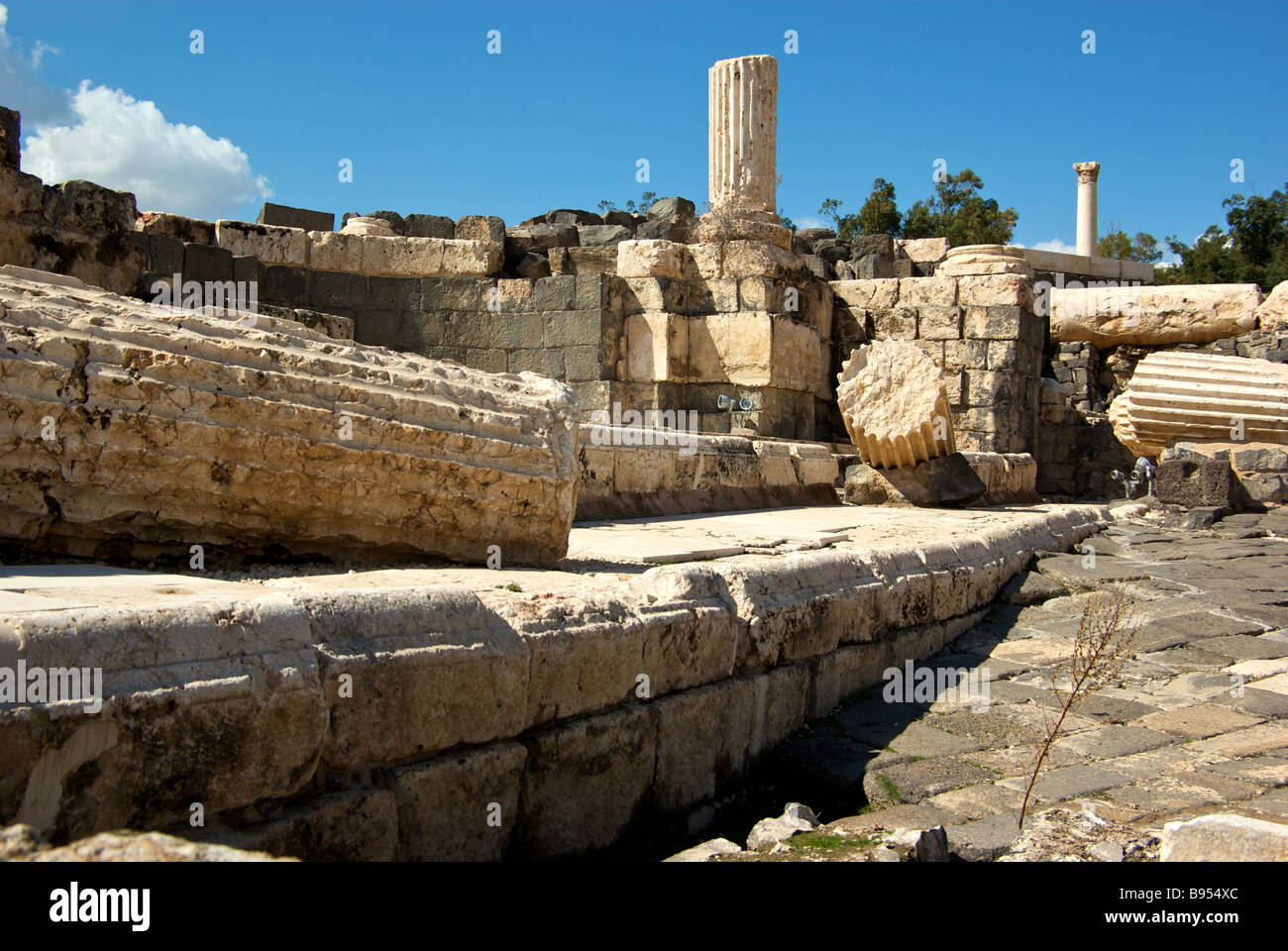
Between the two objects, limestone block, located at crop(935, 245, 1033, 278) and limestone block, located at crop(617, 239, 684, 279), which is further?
limestone block, located at crop(935, 245, 1033, 278)

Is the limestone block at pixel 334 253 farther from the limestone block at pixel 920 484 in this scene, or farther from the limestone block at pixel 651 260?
the limestone block at pixel 920 484

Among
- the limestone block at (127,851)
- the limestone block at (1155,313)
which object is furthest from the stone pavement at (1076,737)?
the limestone block at (1155,313)

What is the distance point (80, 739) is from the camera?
75.2 inches

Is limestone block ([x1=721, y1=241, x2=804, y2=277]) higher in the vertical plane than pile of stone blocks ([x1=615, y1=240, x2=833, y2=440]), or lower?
higher

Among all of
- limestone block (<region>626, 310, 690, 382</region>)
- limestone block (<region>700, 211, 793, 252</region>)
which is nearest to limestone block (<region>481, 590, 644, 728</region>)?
limestone block (<region>626, 310, 690, 382</region>)

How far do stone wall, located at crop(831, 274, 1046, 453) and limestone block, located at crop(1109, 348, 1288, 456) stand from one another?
53.0 inches

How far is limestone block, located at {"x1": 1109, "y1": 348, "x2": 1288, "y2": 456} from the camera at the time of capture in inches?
497

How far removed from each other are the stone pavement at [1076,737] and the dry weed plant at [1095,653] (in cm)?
7

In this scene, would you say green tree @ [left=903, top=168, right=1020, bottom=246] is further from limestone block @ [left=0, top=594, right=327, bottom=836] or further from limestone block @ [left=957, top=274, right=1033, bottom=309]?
limestone block @ [left=0, top=594, right=327, bottom=836]

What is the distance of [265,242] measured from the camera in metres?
11.5

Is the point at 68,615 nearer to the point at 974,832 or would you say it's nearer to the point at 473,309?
the point at 974,832
